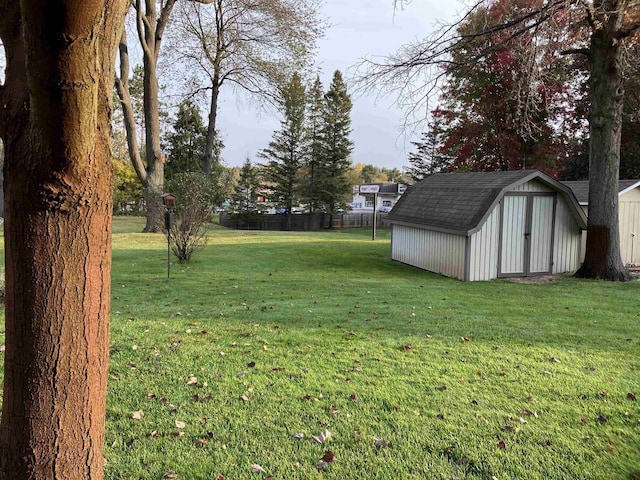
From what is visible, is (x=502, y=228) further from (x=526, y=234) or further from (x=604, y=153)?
(x=604, y=153)

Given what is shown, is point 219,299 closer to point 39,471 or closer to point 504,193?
point 39,471

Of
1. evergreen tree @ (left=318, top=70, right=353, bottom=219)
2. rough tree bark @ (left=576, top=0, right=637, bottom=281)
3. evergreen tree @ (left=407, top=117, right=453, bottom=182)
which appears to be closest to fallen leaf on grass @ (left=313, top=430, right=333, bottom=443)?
rough tree bark @ (left=576, top=0, right=637, bottom=281)

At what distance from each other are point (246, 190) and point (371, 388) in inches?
1402

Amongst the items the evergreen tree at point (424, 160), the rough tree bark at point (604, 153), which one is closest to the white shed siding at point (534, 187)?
the rough tree bark at point (604, 153)

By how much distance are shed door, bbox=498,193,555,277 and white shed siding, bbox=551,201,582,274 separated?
20 centimetres

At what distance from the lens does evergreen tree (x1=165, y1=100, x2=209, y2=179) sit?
3331 centimetres

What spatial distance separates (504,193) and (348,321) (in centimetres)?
642

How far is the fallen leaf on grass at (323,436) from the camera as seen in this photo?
9.99ft

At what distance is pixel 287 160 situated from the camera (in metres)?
38.1

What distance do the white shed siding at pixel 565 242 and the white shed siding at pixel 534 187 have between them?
59cm

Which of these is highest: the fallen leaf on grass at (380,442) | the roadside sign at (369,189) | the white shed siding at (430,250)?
the roadside sign at (369,189)

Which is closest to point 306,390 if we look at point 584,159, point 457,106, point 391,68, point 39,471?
point 39,471

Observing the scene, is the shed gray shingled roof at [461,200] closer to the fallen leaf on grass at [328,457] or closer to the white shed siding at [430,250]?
the white shed siding at [430,250]

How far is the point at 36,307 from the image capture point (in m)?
1.77
